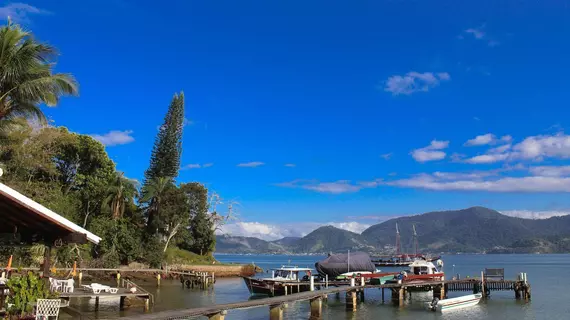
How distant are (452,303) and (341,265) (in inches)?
429

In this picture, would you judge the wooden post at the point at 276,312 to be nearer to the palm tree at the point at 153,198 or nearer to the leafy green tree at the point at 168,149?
the palm tree at the point at 153,198

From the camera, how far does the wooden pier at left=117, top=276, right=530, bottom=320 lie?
17.1 metres

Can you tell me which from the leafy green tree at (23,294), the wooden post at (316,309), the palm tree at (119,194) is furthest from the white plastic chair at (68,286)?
the palm tree at (119,194)

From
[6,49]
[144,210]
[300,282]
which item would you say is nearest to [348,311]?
[300,282]

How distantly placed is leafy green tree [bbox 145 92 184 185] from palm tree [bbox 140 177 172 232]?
8170mm

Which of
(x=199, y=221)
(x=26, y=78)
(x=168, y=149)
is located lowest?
(x=199, y=221)

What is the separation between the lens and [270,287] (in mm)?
32906

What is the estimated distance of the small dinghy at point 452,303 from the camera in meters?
30.7

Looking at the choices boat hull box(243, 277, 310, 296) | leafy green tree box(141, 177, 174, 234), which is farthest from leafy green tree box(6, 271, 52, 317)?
leafy green tree box(141, 177, 174, 234)

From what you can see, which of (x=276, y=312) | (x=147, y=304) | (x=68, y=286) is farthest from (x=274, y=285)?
(x=68, y=286)

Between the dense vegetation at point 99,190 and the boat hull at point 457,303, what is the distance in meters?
27.0

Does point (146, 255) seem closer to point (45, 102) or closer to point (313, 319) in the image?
point (313, 319)

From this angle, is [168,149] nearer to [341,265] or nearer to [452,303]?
[341,265]

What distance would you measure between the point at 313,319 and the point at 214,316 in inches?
373
